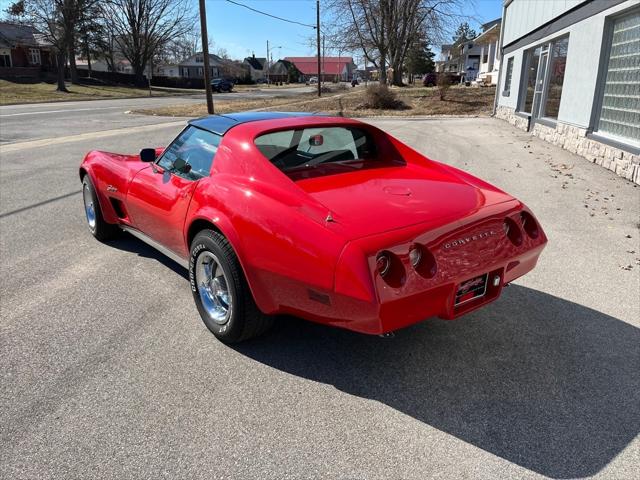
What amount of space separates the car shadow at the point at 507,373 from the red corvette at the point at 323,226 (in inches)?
17.2

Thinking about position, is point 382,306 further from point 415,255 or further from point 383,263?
point 415,255

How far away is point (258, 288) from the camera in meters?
2.83

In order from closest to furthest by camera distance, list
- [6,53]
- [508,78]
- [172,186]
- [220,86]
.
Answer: [172,186] → [508,78] → [220,86] → [6,53]

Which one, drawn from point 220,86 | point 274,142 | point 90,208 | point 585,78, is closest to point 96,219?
point 90,208

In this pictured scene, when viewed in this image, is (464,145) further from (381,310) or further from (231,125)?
(381,310)

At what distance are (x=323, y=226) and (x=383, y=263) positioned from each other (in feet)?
1.18

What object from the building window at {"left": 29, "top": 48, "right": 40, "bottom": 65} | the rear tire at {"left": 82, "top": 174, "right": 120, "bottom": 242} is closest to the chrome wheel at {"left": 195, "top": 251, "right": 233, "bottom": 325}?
the rear tire at {"left": 82, "top": 174, "right": 120, "bottom": 242}

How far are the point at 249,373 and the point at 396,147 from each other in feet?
6.88

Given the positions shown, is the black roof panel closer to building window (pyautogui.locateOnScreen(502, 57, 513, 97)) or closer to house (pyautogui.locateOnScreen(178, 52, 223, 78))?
building window (pyautogui.locateOnScreen(502, 57, 513, 97))

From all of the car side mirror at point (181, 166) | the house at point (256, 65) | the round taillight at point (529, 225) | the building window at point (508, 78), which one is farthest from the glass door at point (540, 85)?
the house at point (256, 65)

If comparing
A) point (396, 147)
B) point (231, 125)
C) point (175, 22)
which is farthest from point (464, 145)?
point (175, 22)

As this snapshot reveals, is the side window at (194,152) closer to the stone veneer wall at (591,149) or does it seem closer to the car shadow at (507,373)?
the car shadow at (507,373)

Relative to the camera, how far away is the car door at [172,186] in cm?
353

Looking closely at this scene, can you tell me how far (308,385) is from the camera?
2826 mm
